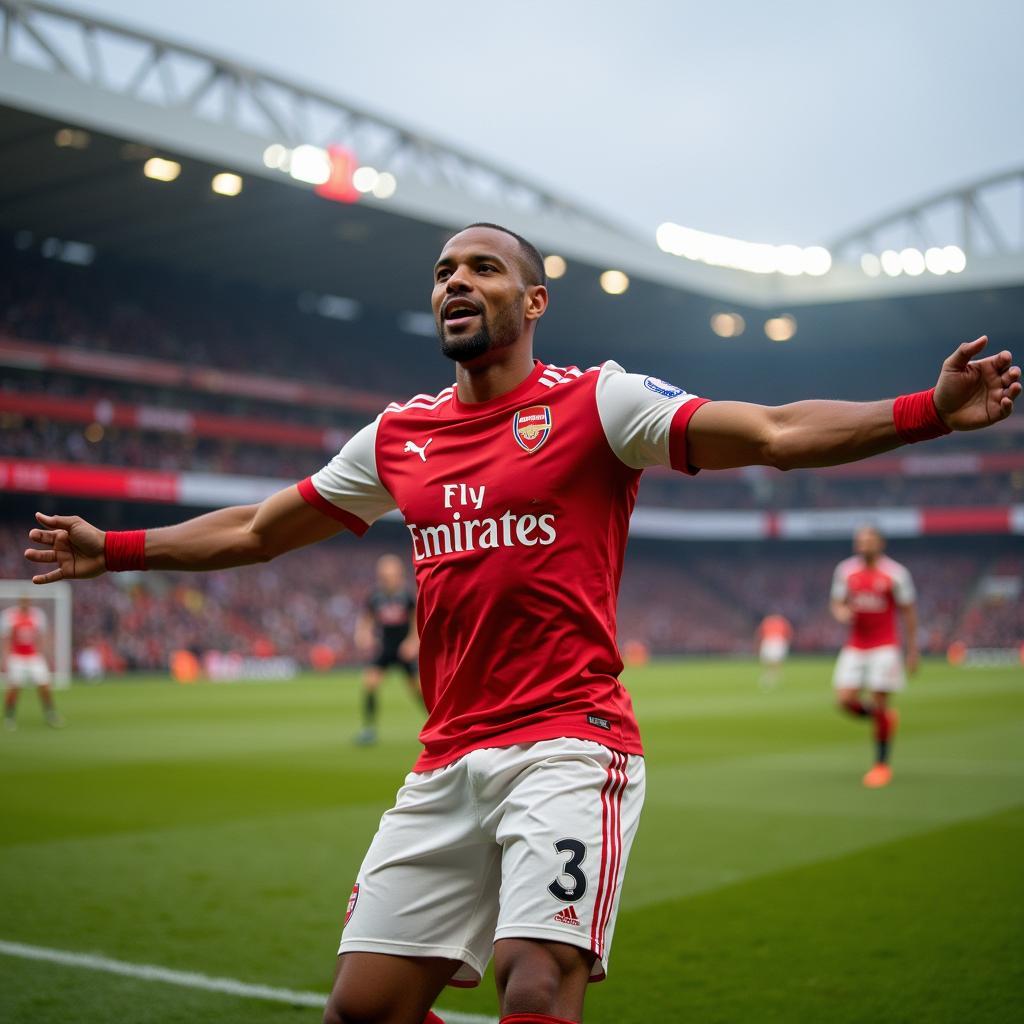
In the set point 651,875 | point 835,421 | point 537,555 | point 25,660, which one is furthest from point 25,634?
point 835,421

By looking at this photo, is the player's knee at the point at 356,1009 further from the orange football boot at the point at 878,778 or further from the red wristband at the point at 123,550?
the orange football boot at the point at 878,778

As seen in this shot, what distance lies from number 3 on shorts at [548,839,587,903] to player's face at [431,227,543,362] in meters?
1.25

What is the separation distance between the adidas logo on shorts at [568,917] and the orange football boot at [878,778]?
9.01 m

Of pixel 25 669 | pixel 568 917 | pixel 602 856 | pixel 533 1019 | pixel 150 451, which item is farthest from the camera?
pixel 150 451

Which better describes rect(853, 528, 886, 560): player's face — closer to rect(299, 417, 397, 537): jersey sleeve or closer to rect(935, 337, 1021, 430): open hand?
rect(299, 417, 397, 537): jersey sleeve

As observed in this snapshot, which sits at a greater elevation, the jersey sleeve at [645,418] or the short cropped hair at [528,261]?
the short cropped hair at [528,261]

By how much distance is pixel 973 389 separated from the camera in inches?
109

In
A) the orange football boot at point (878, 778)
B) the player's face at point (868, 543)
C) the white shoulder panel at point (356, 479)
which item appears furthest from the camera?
the player's face at point (868, 543)

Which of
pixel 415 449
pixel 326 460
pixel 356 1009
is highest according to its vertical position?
pixel 326 460

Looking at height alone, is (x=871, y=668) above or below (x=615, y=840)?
above

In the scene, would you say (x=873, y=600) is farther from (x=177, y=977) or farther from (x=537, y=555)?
(x=537, y=555)

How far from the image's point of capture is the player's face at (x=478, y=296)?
3.34m

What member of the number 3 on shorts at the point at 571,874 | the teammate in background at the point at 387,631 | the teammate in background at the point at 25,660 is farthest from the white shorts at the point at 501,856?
the teammate in background at the point at 25,660

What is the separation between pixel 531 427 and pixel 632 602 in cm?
5196
